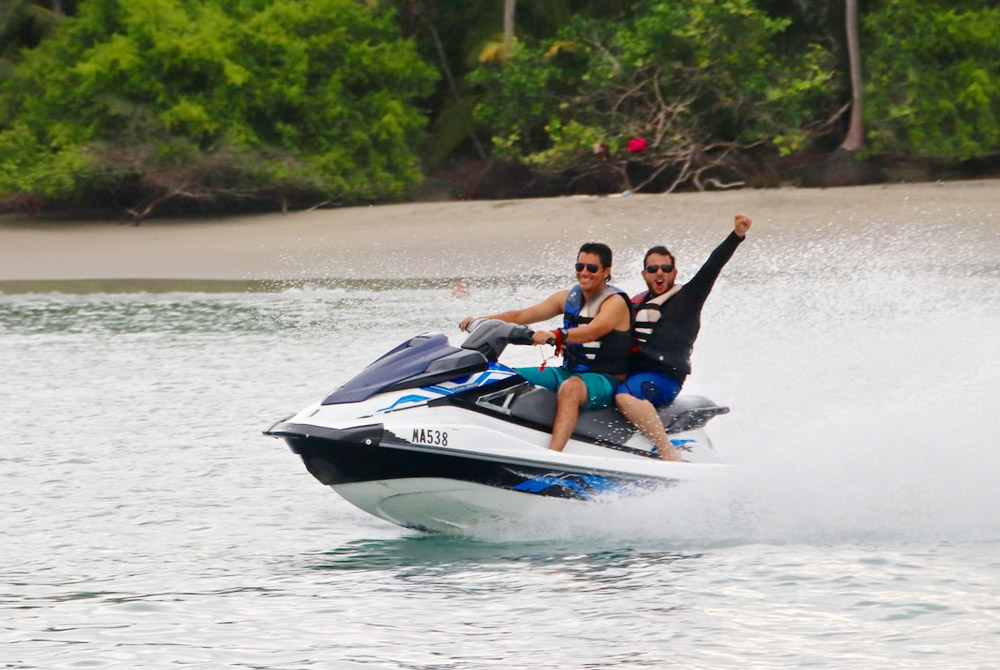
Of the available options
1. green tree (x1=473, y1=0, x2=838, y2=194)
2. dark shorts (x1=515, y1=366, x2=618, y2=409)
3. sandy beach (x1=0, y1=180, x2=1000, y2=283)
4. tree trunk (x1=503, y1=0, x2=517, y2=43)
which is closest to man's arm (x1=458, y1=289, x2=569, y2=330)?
dark shorts (x1=515, y1=366, x2=618, y2=409)

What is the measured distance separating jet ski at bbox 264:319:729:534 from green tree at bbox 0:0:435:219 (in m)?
16.6

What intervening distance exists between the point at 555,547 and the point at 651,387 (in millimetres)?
→ 767

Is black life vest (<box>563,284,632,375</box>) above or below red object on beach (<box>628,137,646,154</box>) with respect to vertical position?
below

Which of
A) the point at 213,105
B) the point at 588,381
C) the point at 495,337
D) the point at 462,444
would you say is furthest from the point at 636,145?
the point at 462,444

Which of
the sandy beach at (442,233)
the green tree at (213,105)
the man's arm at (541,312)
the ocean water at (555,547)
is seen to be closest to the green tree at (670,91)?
the sandy beach at (442,233)

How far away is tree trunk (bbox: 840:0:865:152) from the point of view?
2239cm

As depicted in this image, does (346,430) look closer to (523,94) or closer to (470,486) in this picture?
(470,486)

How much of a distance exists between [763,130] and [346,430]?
17463 millimetres

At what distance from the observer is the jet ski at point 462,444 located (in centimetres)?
569

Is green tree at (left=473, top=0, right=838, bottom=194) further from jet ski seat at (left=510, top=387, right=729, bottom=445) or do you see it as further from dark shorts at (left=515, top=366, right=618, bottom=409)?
dark shorts at (left=515, top=366, right=618, bottom=409)

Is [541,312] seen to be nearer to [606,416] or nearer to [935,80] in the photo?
[606,416]

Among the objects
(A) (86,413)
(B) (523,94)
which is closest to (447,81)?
(B) (523,94)

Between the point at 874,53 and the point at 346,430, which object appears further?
the point at 874,53

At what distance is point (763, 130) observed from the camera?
72.7 feet
